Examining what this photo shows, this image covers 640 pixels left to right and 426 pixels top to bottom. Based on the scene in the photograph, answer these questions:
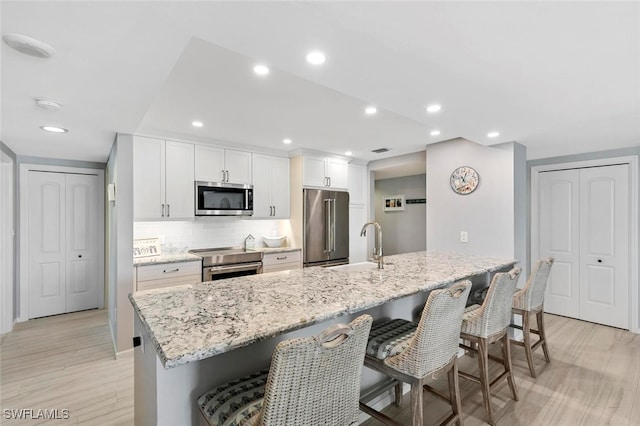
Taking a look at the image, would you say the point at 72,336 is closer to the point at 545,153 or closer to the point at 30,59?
the point at 30,59

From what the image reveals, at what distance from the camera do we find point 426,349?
1.52 metres

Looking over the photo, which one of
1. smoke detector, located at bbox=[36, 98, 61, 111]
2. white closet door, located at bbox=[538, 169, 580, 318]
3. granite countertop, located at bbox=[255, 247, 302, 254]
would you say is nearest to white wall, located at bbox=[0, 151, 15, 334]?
smoke detector, located at bbox=[36, 98, 61, 111]

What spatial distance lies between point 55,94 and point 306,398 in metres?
2.38

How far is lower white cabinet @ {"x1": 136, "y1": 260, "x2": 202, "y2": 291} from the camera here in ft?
10.6

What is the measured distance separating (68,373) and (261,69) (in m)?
3.11

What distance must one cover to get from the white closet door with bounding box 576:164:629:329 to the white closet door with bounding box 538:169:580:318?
0.07m

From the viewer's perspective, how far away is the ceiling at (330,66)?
1.22 meters

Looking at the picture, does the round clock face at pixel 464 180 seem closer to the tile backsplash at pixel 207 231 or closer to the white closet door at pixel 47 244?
the tile backsplash at pixel 207 231

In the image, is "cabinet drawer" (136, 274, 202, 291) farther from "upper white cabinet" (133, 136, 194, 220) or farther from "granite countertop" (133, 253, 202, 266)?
"upper white cabinet" (133, 136, 194, 220)

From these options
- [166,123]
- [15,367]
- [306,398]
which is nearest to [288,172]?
[166,123]

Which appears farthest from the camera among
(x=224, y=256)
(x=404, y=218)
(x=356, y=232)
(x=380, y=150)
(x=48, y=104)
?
(x=404, y=218)

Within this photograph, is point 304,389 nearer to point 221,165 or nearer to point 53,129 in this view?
point 53,129

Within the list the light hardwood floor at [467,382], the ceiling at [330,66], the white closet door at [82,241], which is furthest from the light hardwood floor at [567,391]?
the white closet door at [82,241]

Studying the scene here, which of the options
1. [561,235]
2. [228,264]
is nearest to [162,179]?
[228,264]
